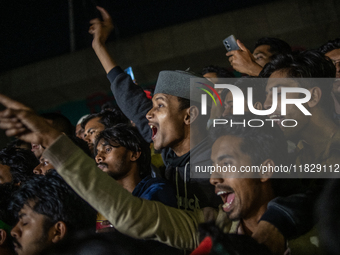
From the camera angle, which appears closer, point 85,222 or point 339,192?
point 339,192

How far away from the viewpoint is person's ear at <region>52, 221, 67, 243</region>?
1567 millimetres

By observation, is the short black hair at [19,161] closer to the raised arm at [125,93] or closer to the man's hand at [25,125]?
the raised arm at [125,93]

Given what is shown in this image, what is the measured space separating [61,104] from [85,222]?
4983 mm

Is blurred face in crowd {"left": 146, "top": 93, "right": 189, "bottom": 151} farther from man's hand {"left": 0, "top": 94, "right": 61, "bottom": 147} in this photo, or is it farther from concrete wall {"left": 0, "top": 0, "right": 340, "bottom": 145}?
concrete wall {"left": 0, "top": 0, "right": 340, "bottom": 145}

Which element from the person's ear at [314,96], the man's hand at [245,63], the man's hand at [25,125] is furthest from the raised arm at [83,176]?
the man's hand at [245,63]

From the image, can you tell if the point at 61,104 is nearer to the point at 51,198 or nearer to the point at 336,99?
the point at 51,198

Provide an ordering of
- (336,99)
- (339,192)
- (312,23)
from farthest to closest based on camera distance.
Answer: (312,23)
(336,99)
(339,192)

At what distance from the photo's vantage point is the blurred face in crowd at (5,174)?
2.29m

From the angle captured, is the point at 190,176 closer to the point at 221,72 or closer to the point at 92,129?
the point at 92,129

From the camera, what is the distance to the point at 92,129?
2.89 metres

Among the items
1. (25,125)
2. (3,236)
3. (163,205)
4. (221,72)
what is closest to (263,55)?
(221,72)

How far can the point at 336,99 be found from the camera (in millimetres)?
1982

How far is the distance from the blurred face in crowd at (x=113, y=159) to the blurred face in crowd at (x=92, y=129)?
667 mm

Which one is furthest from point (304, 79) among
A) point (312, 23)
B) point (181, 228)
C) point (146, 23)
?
point (146, 23)
